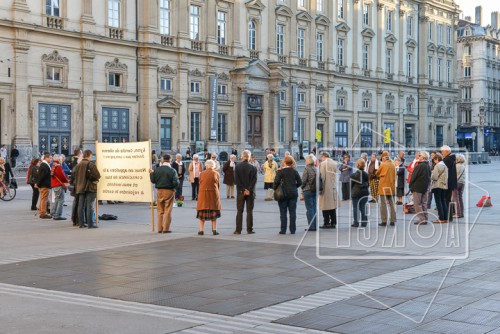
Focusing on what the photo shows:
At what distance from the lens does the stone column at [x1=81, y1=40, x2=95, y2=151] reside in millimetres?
43094

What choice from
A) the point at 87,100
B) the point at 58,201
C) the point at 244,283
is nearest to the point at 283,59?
the point at 87,100

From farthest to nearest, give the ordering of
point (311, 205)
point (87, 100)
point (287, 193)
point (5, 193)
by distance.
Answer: point (87, 100) < point (5, 193) < point (311, 205) < point (287, 193)

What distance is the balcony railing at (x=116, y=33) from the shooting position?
44816mm

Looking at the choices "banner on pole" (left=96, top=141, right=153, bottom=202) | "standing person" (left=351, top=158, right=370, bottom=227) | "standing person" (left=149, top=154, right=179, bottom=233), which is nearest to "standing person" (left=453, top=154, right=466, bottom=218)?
"standing person" (left=351, top=158, right=370, bottom=227)

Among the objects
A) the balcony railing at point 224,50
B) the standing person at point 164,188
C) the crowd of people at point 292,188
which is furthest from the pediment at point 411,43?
the standing person at point 164,188

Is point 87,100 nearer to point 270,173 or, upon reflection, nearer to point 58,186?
point 270,173

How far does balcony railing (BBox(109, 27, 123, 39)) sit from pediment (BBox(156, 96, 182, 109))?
4774 millimetres

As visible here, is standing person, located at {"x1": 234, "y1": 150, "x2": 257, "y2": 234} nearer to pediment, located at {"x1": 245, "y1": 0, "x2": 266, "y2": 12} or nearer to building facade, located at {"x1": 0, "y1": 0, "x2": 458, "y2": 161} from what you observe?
building facade, located at {"x1": 0, "y1": 0, "x2": 458, "y2": 161}

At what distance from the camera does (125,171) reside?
19.2 metres

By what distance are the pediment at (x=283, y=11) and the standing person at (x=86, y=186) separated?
39.5 meters

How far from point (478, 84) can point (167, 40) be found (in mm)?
64753

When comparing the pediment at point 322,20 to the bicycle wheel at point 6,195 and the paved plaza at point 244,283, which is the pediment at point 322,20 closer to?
the bicycle wheel at point 6,195

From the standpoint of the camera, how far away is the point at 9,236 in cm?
1727

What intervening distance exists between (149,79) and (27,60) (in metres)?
8.49
